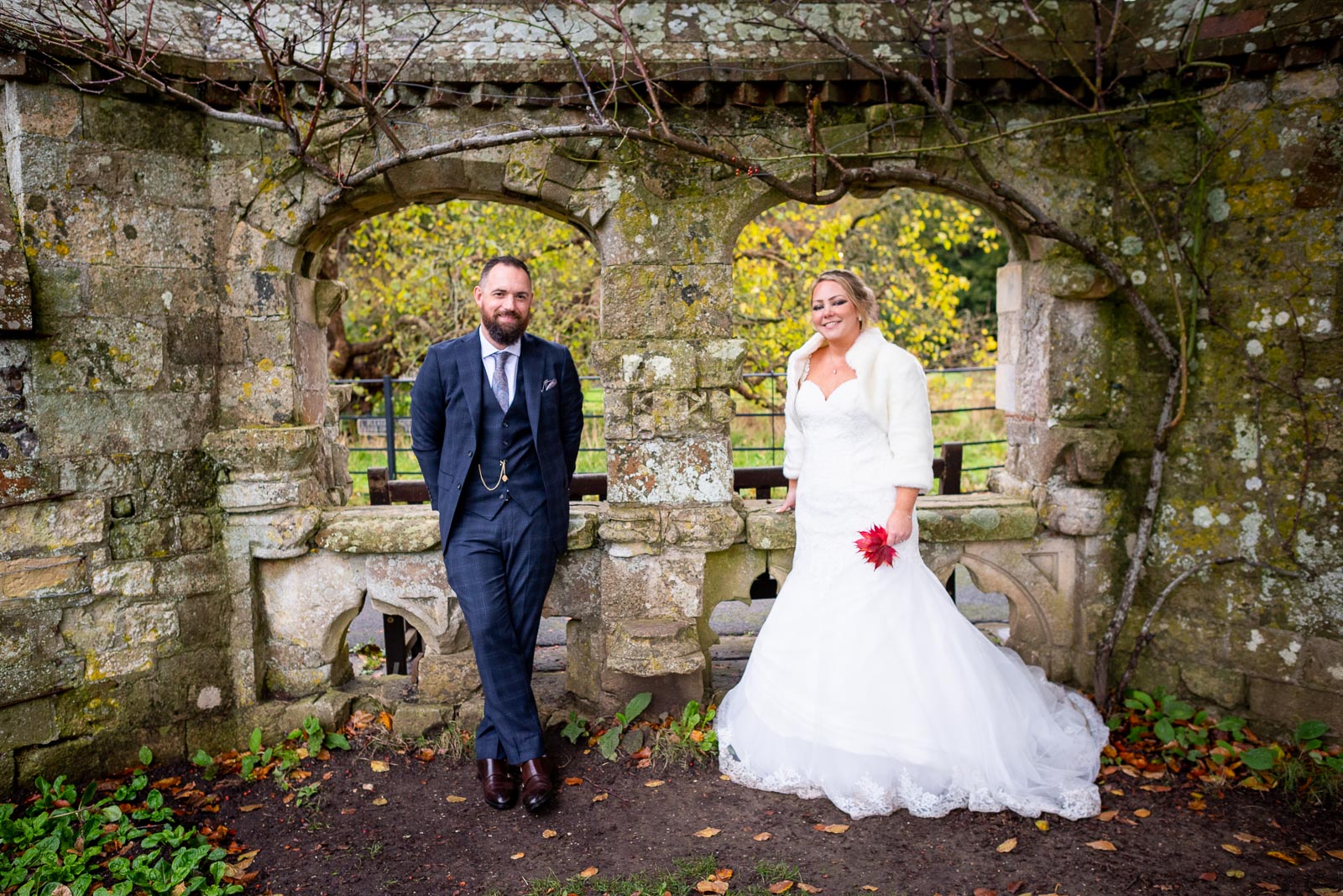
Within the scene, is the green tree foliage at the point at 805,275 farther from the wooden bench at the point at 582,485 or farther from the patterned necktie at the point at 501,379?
the patterned necktie at the point at 501,379

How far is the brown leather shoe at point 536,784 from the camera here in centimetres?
346

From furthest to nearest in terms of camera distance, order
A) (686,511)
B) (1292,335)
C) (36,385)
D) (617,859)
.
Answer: (686,511), (1292,335), (36,385), (617,859)

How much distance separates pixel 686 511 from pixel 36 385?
2704 millimetres

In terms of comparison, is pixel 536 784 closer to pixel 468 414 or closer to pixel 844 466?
pixel 468 414

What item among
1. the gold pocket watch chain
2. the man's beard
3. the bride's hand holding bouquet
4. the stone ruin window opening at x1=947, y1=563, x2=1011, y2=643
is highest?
the man's beard

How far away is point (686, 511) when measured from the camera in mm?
4012

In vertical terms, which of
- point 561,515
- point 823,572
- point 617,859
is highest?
point 561,515

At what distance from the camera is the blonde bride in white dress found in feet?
11.2

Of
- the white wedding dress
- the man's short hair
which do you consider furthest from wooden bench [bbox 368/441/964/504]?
the man's short hair

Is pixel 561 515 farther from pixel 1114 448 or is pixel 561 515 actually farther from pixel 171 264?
pixel 1114 448

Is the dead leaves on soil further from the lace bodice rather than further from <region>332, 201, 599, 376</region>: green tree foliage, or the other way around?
<region>332, 201, 599, 376</region>: green tree foliage

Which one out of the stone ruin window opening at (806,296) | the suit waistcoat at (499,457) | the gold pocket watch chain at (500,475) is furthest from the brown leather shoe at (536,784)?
the stone ruin window opening at (806,296)

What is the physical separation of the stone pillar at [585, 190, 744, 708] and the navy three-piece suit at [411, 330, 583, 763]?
410mm

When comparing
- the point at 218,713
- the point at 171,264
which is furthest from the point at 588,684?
the point at 171,264
